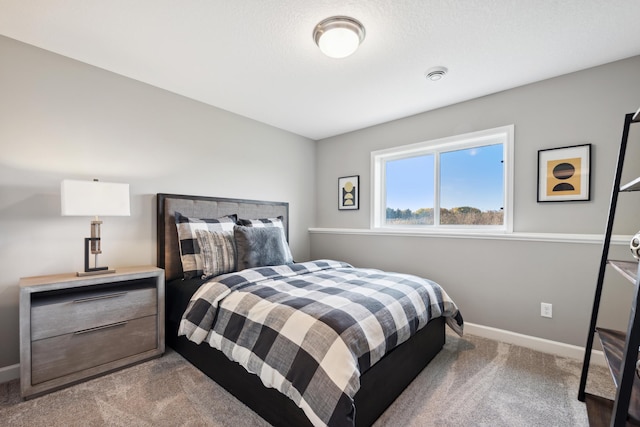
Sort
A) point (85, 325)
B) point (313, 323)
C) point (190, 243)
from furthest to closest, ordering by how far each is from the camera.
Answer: point (190, 243) < point (85, 325) < point (313, 323)

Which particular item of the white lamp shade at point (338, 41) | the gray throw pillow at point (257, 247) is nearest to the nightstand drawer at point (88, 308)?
the gray throw pillow at point (257, 247)

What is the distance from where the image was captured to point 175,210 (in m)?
2.75

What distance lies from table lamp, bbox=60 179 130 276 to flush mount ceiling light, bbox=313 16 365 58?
5.95ft

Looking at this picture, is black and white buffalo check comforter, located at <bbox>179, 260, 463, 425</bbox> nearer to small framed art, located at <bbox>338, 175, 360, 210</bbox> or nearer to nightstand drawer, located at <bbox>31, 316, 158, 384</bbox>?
nightstand drawer, located at <bbox>31, 316, 158, 384</bbox>

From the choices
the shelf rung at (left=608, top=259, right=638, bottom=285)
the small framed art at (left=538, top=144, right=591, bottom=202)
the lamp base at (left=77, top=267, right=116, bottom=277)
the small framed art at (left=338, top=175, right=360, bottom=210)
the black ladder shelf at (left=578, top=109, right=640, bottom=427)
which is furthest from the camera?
the small framed art at (left=338, top=175, right=360, bottom=210)

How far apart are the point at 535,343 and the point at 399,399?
1.55 m

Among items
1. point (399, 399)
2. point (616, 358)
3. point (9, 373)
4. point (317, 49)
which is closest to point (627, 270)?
point (616, 358)

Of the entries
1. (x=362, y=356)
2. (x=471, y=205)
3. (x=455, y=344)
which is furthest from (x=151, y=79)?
(x=455, y=344)

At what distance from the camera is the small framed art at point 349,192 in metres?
3.88

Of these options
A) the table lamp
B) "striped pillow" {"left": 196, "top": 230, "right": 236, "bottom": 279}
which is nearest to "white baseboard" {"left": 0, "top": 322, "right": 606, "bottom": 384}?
the table lamp

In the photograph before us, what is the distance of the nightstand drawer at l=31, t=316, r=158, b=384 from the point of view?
5.87ft

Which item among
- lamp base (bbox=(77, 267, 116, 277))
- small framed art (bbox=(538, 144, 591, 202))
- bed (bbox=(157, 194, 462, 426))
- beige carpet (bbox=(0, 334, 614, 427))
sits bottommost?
beige carpet (bbox=(0, 334, 614, 427))

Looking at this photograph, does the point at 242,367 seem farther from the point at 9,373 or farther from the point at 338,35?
the point at 338,35

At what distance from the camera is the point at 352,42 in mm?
1872
